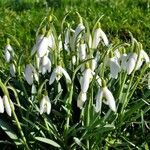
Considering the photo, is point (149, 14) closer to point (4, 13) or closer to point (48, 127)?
point (4, 13)

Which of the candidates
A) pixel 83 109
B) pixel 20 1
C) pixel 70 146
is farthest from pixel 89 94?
pixel 20 1

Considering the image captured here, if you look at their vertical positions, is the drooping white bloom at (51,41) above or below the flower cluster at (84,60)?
above

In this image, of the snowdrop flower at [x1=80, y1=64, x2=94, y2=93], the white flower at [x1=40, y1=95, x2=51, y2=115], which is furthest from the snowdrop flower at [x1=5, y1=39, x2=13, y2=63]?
the snowdrop flower at [x1=80, y1=64, x2=94, y2=93]

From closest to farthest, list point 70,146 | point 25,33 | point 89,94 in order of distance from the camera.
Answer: point 89,94 → point 70,146 → point 25,33

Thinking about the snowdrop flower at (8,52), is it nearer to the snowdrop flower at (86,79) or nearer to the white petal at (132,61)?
the snowdrop flower at (86,79)

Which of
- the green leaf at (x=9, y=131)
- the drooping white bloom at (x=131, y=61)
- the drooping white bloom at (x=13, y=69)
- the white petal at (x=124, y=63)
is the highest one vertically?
the drooping white bloom at (x=131, y=61)

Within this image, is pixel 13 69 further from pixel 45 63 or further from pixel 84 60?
pixel 84 60

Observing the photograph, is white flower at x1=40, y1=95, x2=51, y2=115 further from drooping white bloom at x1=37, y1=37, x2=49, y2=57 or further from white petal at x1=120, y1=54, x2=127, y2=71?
white petal at x1=120, y1=54, x2=127, y2=71

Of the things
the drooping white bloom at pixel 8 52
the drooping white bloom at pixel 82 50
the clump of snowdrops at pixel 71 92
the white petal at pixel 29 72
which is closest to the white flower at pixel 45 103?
the clump of snowdrops at pixel 71 92
